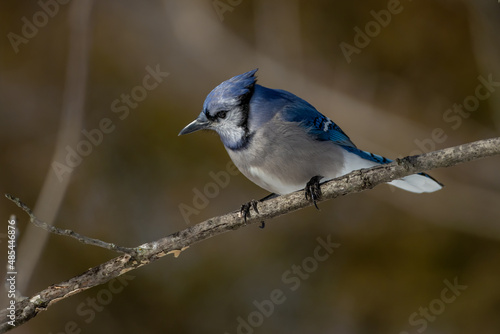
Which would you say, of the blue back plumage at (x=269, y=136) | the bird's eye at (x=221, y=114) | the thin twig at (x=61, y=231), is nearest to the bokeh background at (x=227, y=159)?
the blue back plumage at (x=269, y=136)

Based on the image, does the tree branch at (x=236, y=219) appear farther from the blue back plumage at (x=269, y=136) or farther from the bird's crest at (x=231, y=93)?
the bird's crest at (x=231, y=93)

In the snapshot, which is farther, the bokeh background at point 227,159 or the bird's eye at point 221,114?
the bokeh background at point 227,159

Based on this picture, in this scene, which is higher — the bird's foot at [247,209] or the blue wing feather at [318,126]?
the blue wing feather at [318,126]

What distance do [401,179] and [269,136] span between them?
712 mm

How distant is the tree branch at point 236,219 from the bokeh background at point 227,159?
1.80m

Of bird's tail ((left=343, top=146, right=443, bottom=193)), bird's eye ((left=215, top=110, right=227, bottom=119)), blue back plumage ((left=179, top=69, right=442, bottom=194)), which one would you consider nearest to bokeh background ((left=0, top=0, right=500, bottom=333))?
bird's tail ((left=343, top=146, right=443, bottom=193))

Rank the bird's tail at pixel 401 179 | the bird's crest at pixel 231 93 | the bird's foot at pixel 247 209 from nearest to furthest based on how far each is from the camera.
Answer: the bird's foot at pixel 247 209, the bird's crest at pixel 231 93, the bird's tail at pixel 401 179

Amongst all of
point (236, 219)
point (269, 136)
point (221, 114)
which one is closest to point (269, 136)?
point (269, 136)

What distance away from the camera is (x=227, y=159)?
4363 millimetres

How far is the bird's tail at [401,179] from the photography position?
2604mm

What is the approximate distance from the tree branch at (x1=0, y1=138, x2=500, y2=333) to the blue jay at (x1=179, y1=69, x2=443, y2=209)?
0.23 metres

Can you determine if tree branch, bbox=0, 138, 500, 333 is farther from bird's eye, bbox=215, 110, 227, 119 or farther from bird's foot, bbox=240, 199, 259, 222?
bird's eye, bbox=215, 110, 227, 119

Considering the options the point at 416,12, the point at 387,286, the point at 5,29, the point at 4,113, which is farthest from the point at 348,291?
the point at 5,29

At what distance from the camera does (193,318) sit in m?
4.20
